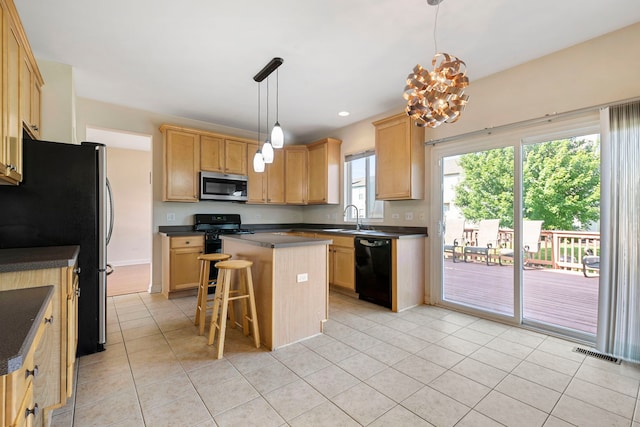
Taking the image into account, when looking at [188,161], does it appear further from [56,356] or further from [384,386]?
[384,386]

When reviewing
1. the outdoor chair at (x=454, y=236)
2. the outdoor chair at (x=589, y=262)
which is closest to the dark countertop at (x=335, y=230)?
the outdoor chair at (x=454, y=236)

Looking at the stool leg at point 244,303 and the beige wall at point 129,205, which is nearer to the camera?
the stool leg at point 244,303

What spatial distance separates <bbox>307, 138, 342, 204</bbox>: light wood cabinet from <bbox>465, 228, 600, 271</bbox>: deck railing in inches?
113

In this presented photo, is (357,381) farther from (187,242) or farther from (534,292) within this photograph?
(187,242)

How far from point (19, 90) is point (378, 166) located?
3.48 metres

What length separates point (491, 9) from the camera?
2074 mm

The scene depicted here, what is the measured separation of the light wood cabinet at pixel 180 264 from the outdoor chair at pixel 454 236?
326cm

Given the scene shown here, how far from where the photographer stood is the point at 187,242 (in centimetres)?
395

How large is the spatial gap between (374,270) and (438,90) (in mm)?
2358

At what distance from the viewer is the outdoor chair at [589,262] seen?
2.59 metres

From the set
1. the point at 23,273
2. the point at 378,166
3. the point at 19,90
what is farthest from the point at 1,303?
the point at 378,166

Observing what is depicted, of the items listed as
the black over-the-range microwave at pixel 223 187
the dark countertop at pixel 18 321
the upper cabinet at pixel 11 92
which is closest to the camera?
the dark countertop at pixel 18 321

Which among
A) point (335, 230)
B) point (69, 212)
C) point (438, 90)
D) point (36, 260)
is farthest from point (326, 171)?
point (36, 260)

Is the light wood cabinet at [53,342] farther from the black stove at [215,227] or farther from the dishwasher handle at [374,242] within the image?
the dishwasher handle at [374,242]
